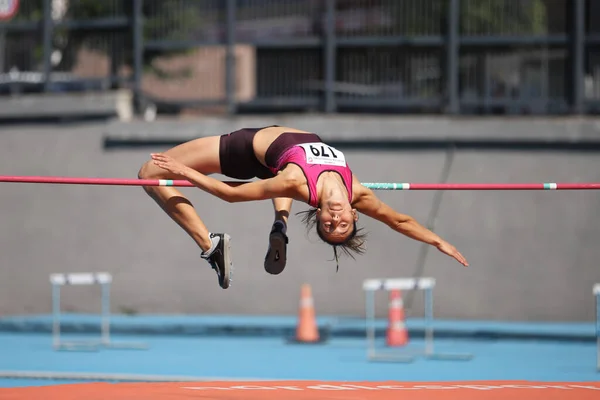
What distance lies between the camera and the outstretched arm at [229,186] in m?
7.89

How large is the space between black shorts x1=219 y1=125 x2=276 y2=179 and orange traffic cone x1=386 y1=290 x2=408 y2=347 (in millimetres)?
4791

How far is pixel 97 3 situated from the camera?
54.9 ft

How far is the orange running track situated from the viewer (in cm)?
817

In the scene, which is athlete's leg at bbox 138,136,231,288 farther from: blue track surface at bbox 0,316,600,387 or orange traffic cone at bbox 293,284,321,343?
orange traffic cone at bbox 293,284,321,343

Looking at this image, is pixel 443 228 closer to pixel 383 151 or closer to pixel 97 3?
pixel 383 151

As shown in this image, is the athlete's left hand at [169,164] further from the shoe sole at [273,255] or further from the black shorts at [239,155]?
the shoe sole at [273,255]

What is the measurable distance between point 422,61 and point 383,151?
1543mm

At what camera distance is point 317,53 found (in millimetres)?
16094

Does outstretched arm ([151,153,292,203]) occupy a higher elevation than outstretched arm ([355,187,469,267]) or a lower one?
higher

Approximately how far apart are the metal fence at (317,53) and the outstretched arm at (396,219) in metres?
7.33

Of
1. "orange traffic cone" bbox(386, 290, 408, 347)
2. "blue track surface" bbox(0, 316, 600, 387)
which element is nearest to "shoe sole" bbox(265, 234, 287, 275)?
"blue track surface" bbox(0, 316, 600, 387)

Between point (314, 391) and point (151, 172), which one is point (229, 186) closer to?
point (151, 172)

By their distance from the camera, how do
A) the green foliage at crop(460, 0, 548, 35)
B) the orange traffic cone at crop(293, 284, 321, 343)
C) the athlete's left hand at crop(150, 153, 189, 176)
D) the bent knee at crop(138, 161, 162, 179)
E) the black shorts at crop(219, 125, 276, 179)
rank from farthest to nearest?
the green foliage at crop(460, 0, 548, 35)
the orange traffic cone at crop(293, 284, 321, 343)
the bent knee at crop(138, 161, 162, 179)
the black shorts at crop(219, 125, 276, 179)
the athlete's left hand at crop(150, 153, 189, 176)

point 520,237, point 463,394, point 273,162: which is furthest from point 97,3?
point 463,394
